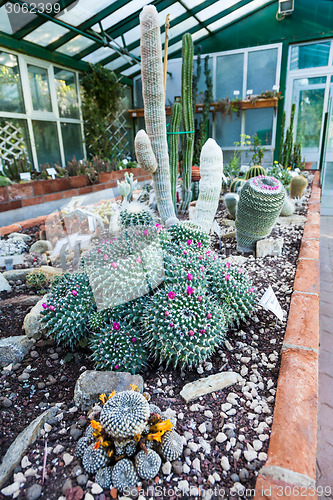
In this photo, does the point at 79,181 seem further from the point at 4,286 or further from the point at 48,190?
the point at 4,286

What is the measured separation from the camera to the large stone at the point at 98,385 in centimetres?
111

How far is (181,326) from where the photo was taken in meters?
1.18

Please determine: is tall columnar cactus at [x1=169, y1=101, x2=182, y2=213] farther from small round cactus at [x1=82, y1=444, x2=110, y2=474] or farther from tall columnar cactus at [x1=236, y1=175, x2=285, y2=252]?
small round cactus at [x1=82, y1=444, x2=110, y2=474]

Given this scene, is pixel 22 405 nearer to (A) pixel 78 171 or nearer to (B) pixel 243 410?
(B) pixel 243 410

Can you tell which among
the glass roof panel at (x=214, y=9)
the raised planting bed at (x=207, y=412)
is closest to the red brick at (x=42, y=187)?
the raised planting bed at (x=207, y=412)

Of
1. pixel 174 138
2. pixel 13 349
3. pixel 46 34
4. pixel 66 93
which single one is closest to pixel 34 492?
pixel 13 349

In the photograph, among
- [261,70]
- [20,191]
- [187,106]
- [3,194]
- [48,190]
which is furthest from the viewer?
[261,70]

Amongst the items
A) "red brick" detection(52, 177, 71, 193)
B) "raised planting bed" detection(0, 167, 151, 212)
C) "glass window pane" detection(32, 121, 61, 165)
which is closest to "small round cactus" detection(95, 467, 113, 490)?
"raised planting bed" detection(0, 167, 151, 212)

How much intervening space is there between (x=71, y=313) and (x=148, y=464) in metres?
0.66

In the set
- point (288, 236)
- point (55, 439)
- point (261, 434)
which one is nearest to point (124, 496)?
point (55, 439)

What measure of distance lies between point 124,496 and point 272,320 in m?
1.11

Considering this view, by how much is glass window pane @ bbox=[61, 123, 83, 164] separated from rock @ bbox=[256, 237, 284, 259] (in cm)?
548

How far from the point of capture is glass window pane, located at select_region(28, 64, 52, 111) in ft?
19.0

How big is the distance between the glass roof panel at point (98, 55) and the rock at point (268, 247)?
6.31 metres
